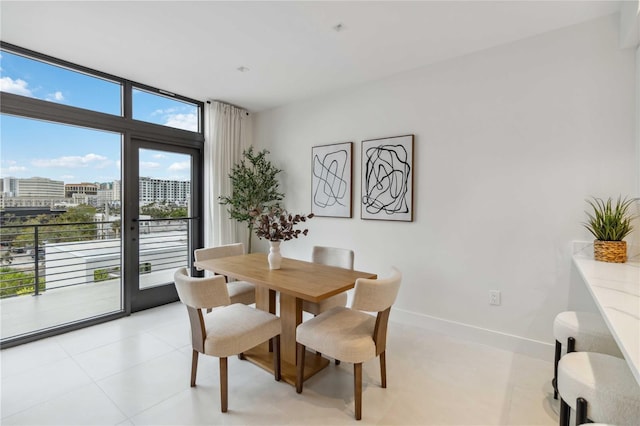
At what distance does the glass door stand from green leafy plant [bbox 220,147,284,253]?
534mm

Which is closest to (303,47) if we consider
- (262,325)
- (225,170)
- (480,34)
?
(480,34)

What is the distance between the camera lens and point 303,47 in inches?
107

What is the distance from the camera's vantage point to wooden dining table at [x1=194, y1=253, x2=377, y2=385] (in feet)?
6.79

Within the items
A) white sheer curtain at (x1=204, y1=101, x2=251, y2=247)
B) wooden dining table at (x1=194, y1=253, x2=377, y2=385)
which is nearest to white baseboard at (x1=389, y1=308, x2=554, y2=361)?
wooden dining table at (x1=194, y1=253, x2=377, y2=385)

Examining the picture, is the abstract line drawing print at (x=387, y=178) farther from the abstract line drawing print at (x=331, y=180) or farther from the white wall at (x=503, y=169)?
the abstract line drawing print at (x=331, y=180)

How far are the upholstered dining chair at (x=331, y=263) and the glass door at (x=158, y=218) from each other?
2.05 metres

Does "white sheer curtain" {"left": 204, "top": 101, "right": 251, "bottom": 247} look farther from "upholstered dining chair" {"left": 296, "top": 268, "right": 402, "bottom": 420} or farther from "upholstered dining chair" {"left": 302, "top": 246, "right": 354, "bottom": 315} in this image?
"upholstered dining chair" {"left": 296, "top": 268, "right": 402, "bottom": 420}

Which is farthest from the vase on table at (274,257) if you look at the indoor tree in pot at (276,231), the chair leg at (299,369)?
the chair leg at (299,369)

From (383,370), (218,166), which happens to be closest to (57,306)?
(218,166)

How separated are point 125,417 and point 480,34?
3749 mm

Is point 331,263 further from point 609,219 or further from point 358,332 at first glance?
point 609,219

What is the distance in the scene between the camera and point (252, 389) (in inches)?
84.0

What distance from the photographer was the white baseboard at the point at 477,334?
2.55m

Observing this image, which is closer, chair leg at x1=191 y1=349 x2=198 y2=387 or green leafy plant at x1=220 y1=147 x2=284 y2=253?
chair leg at x1=191 y1=349 x2=198 y2=387
